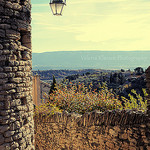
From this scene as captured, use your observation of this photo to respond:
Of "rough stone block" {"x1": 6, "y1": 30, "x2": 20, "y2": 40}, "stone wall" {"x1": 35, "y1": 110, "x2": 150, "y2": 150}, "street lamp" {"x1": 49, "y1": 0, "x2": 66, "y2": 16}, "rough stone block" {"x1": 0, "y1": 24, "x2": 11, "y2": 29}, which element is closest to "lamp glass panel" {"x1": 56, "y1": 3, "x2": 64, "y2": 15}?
"street lamp" {"x1": 49, "y1": 0, "x2": 66, "y2": 16}

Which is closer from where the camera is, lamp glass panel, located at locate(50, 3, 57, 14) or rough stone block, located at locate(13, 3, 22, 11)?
rough stone block, located at locate(13, 3, 22, 11)

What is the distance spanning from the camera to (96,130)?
7.42 meters

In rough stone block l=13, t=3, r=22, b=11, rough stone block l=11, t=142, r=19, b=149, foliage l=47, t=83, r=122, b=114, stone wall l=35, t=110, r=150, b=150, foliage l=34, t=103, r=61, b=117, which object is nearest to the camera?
rough stone block l=11, t=142, r=19, b=149

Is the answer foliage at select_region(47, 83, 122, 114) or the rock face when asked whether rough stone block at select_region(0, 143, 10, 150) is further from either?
foliage at select_region(47, 83, 122, 114)

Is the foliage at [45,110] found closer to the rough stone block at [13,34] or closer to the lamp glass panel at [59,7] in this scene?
the lamp glass panel at [59,7]

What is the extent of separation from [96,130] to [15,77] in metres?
3.34

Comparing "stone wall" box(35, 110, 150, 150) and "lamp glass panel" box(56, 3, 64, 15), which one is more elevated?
"lamp glass panel" box(56, 3, 64, 15)

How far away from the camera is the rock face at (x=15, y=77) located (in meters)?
4.89

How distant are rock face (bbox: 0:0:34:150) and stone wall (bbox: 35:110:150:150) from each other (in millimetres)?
2372

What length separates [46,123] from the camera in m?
8.19

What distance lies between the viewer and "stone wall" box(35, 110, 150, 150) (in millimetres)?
6965

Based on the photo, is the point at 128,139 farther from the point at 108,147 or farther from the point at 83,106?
the point at 83,106

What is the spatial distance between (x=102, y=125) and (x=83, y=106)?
4.21 ft

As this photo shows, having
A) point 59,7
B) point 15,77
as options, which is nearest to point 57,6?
point 59,7
